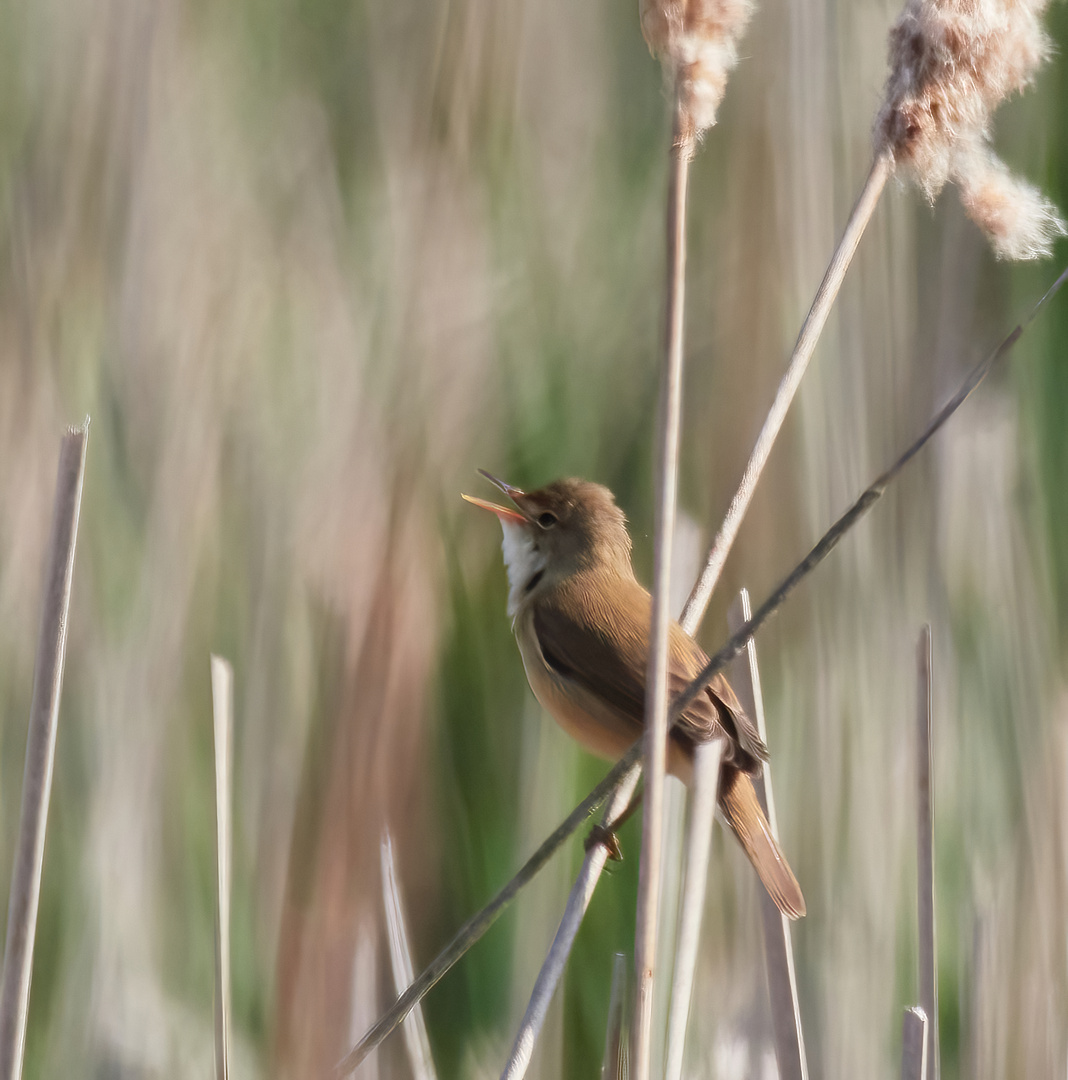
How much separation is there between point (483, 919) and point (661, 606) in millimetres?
328

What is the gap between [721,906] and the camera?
1.66 metres

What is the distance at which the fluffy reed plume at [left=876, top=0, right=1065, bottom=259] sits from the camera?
104 cm

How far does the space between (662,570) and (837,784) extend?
2.92 feet

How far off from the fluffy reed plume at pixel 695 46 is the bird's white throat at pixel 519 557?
1.08 m

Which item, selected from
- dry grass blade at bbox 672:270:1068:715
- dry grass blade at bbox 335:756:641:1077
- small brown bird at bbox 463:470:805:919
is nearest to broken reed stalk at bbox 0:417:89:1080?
dry grass blade at bbox 335:756:641:1077

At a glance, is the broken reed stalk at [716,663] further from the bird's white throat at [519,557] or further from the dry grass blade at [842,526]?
the bird's white throat at [519,557]

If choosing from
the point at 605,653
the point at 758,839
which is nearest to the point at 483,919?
the point at 758,839

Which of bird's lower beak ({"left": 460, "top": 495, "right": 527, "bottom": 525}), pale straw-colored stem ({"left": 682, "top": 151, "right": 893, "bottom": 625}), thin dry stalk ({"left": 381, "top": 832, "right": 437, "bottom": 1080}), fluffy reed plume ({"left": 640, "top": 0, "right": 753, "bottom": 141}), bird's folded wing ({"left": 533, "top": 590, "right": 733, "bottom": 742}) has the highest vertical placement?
fluffy reed plume ({"left": 640, "top": 0, "right": 753, "bottom": 141})

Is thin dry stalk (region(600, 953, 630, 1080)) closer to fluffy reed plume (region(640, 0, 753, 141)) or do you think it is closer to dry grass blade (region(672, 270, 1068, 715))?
dry grass blade (region(672, 270, 1068, 715))

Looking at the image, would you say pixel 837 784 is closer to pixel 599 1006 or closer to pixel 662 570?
pixel 599 1006

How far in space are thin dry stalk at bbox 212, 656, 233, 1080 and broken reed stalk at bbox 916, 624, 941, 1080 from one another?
0.75 metres

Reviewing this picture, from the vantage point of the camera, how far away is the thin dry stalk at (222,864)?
1.08 meters

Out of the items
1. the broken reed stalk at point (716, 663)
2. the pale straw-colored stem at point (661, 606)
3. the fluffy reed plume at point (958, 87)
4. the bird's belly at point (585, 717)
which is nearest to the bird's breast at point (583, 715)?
the bird's belly at point (585, 717)

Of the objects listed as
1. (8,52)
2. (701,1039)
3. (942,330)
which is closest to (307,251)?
(8,52)
